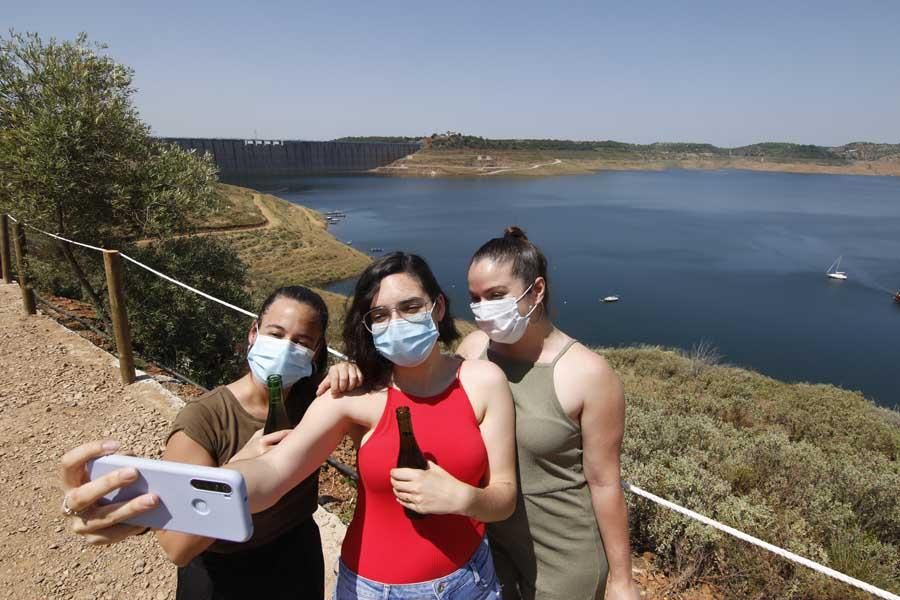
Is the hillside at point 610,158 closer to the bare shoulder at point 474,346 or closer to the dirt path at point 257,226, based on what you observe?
the dirt path at point 257,226

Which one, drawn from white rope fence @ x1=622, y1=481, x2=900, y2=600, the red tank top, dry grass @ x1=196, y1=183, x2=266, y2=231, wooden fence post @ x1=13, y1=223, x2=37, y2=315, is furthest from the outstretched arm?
dry grass @ x1=196, y1=183, x2=266, y2=231

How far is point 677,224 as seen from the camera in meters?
58.1

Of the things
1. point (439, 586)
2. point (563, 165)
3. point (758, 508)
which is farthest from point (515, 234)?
point (563, 165)

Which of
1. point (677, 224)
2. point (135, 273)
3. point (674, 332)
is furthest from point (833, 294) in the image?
point (135, 273)

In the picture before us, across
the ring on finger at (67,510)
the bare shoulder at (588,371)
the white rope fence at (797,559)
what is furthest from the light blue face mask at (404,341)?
the white rope fence at (797,559)

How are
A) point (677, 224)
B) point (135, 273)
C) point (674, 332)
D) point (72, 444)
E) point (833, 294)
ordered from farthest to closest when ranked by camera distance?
1. point (677, 224)
2. point (833, 294)
3. point (674, 332)
4. point (135, 273)
5. point (72, 444)

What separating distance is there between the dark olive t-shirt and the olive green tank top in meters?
0.74

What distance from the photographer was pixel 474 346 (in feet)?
6.00

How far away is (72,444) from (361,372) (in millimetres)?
3557

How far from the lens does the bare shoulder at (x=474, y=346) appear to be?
1.78m

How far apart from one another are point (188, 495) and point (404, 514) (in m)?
0.59

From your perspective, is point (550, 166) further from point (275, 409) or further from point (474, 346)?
point (275, 409)

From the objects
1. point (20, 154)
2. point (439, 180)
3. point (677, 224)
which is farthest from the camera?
point (439, 180)

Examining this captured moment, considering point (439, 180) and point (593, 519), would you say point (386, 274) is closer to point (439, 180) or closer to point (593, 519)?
point (593, 519)
